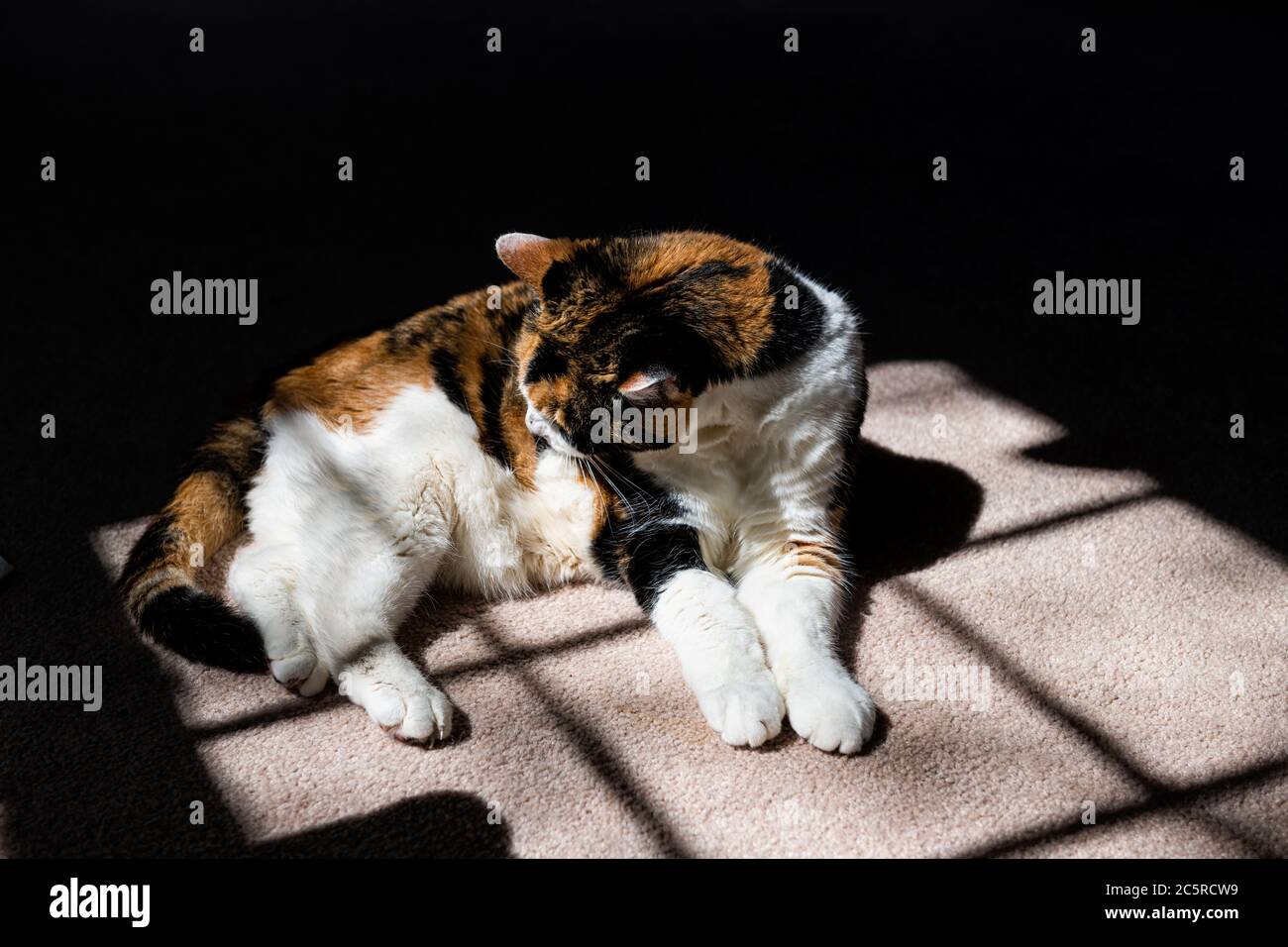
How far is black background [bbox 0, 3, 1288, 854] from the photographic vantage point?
8.71ft

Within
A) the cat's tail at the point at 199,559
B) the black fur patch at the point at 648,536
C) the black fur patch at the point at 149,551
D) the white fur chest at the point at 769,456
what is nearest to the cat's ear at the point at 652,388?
the white fur chest at the point at 769,456

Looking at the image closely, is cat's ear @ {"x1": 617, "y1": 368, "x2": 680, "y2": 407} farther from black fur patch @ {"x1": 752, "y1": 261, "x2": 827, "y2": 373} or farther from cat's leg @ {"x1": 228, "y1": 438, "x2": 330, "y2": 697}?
cat's leg @ {"x1": 228, "y1": 438, "x2": 330, "y2": 697}

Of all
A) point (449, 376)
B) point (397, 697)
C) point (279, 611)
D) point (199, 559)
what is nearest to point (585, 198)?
point (449, 376)

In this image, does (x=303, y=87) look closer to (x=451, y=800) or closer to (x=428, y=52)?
(x=428, y=52)

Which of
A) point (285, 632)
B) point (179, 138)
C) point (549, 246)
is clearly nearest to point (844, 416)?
point (549, 246)

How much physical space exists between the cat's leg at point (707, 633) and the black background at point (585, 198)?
0.75m

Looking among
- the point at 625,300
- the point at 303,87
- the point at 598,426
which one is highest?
the point at 303,87

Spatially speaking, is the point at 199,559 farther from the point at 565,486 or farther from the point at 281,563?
the point at 565,486

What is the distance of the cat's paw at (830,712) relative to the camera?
1.83 m

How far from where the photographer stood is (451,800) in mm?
1755

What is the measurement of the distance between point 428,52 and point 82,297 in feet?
9.62

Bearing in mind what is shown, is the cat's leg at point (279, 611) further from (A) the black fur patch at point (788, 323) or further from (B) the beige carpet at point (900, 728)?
(A) the black fur patch at point (788, 323)

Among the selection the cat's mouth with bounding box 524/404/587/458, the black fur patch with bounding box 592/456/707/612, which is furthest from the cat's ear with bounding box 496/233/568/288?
the black fur patch with bounding box 592/456/707/612

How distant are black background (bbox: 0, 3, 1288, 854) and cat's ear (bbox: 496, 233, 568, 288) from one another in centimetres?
51
